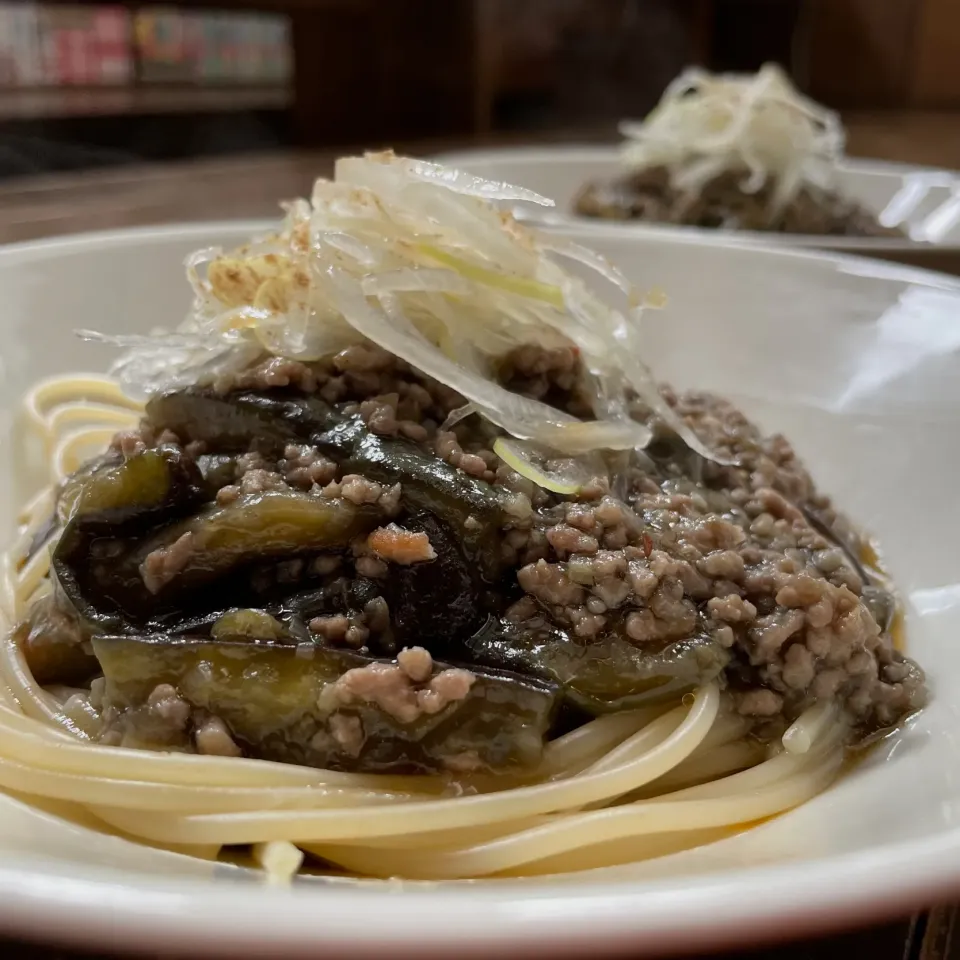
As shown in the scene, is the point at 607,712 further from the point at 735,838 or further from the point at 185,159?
the point at 185,159

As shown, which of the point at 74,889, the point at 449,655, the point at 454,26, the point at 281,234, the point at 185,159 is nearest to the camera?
the point at 74,889

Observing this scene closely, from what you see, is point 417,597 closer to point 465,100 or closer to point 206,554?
point 206,554

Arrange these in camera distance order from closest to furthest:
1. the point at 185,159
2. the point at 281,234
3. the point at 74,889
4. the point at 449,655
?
the point at 74,889 < the point at 449,655 < the point at 281,234 < the point at 185,159

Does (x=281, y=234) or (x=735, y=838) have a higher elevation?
(x=281, y=234)

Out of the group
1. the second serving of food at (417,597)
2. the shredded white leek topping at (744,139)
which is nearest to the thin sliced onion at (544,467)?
the second serving of food at (417,597)

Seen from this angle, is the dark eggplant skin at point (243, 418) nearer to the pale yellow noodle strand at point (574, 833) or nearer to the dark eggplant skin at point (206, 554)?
the dark eggplant skin at point (206, 554)

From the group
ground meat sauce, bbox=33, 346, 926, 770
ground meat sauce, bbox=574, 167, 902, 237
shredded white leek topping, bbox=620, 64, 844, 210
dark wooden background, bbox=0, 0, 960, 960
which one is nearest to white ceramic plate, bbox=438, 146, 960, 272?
ground meat sauce, bbox=574, 167, 902, 237

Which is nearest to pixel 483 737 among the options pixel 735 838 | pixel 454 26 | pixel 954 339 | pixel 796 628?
pixel 735 838
